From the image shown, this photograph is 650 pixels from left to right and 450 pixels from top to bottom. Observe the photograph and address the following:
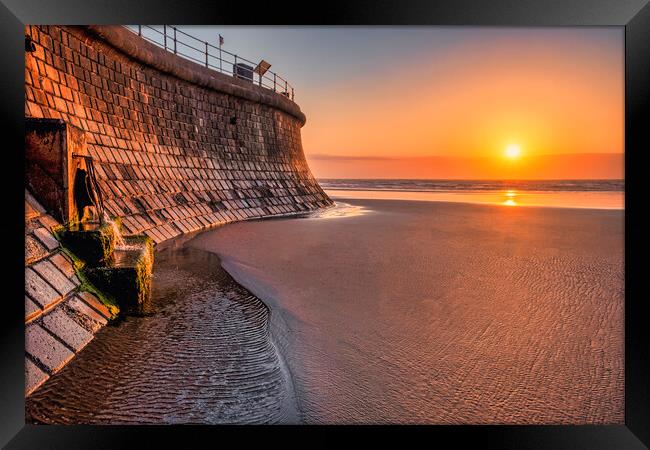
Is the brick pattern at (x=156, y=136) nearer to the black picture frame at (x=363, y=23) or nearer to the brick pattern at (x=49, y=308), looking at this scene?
the brick pattern at (x=49, y=308)

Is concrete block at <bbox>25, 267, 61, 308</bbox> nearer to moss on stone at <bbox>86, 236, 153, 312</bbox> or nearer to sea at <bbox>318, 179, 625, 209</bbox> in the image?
moss on stone at <bbox>86, 236, 153, 312</bbox>

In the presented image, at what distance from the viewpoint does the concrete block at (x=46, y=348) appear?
9.16ft

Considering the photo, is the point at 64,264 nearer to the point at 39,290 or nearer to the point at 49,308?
the point at 39,290

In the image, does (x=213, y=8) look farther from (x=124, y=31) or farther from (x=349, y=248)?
(x=124, y=31)

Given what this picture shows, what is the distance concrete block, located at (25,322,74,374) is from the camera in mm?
2791

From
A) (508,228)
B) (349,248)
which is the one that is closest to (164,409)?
(349,248)

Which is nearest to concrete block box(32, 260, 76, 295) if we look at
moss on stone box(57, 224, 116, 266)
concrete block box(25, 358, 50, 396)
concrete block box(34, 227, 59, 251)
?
concrete block box(34, 227, 59, 251)

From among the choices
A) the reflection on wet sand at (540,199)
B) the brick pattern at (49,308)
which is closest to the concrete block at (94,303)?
the brick pattern at (49,308)

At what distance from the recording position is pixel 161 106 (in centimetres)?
1048

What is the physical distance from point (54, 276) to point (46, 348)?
2.67 feet

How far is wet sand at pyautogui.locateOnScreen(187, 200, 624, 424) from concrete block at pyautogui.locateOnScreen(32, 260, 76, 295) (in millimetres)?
1767

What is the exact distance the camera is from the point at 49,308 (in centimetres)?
317

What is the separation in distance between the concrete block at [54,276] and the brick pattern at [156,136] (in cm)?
299

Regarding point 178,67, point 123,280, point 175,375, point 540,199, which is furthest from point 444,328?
point 540,199
